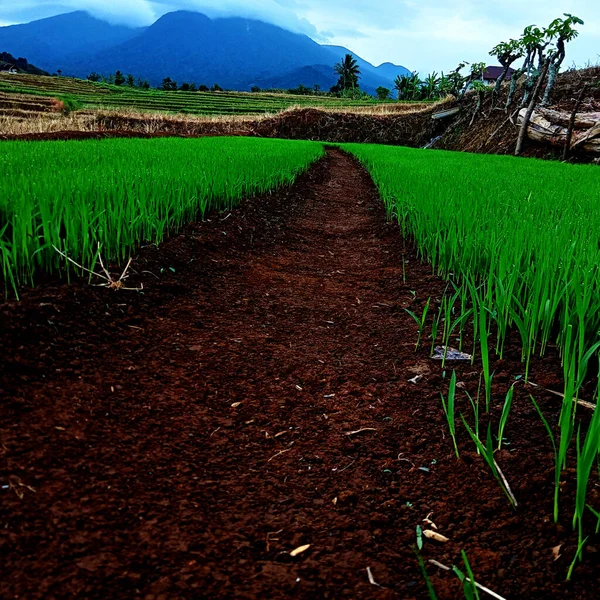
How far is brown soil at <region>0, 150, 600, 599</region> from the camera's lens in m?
0.90

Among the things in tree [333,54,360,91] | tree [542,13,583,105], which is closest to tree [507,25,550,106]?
tree [542,13,583,105]

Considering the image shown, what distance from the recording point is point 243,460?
4.27 feet

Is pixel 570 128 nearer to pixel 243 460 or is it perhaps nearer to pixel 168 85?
pixel 243 460

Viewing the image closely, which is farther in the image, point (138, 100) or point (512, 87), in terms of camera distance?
point (138, 100)

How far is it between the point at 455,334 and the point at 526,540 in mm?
1347

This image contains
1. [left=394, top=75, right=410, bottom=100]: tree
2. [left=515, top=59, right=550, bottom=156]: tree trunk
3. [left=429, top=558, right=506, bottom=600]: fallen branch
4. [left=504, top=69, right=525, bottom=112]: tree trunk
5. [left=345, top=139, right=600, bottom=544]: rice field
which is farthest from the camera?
[left=394, top=75, right=410, bottom=100]: tree

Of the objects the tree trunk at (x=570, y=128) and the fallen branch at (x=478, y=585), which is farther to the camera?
the tree trunk at (x=570, y=128)

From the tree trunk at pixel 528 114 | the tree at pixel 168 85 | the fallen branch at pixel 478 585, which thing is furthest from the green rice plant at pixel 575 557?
the tree at pixel 168 85

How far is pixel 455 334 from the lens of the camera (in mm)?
2240

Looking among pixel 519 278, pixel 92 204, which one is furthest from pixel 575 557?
pixel 92 204

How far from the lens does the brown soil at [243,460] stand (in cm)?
90

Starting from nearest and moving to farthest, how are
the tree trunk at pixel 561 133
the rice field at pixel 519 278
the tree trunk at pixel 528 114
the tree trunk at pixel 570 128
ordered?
the rice field at pixel 519 278 < the tree trunk at pixel 561 133 < the tree trunk at pixel 570 128 < the tree trunk at pixel 528 114

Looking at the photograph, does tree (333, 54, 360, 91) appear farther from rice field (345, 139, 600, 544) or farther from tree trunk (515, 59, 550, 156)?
rice field (345, 139, 600, 544)

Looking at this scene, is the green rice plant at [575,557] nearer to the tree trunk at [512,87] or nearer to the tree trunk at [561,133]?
the tree trunk at [561,133]
